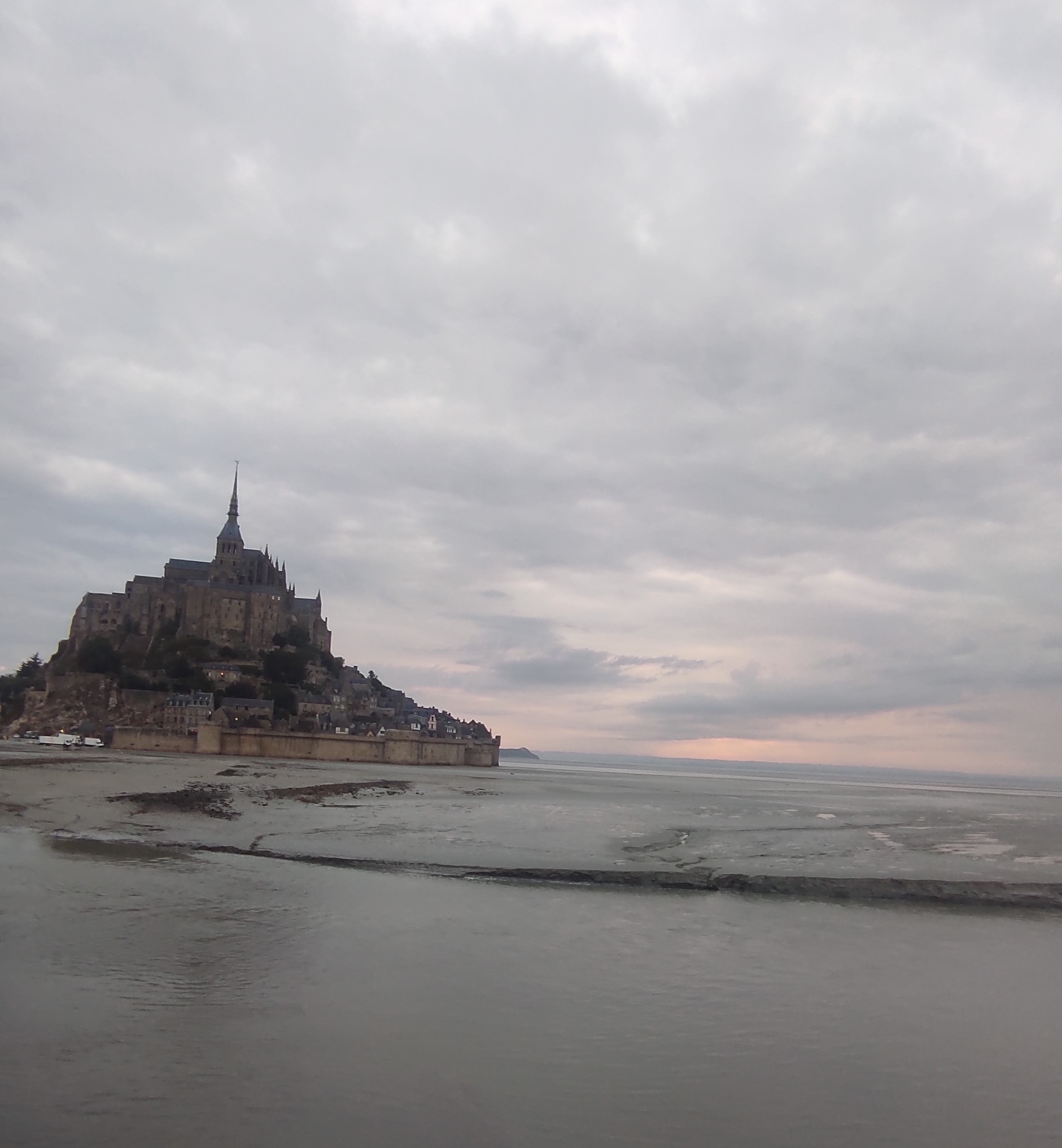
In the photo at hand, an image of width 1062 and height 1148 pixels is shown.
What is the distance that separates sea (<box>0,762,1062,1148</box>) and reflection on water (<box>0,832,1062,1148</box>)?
0.03 m

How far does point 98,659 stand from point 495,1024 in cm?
11339

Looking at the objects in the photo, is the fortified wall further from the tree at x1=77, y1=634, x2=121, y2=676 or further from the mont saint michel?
the tree at x1=77, y1=634, x2=121, y2=676

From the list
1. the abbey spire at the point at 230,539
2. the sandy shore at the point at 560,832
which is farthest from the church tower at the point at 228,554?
the sandy shore at the point at 560,832

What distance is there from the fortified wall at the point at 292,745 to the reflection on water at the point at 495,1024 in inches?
2982

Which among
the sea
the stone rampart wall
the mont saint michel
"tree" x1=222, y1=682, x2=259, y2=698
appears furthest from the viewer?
"tree" x1=222, y1=682, x2=259, y2=698

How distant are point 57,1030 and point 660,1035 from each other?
5305mm

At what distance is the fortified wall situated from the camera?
284 feet

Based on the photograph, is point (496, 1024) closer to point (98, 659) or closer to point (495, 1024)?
point (495, 1024)

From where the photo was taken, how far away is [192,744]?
87.2 m

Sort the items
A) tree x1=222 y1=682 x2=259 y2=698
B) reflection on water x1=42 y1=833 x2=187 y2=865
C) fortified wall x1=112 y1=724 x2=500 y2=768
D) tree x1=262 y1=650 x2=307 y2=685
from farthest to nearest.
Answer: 1. tree x1=262 y1=650 x2=307 y2=685
2. tree x1=222 y1=682 x2=259 y2=698
3. fortified wall x1=112 y1=724 x2=500 y2=768
4. reflection on water x1=42 y1=833 x2=187 y2=865

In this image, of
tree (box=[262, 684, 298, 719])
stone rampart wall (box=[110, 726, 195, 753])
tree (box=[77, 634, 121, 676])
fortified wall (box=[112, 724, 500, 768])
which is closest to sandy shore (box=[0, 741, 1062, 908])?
fortified wall (box=[112, 724, 500, 768])

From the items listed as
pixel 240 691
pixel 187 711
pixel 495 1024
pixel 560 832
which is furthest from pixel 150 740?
pixel 495 1024

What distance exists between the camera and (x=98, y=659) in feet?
355

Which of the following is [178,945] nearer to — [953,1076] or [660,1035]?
[660,1035]
